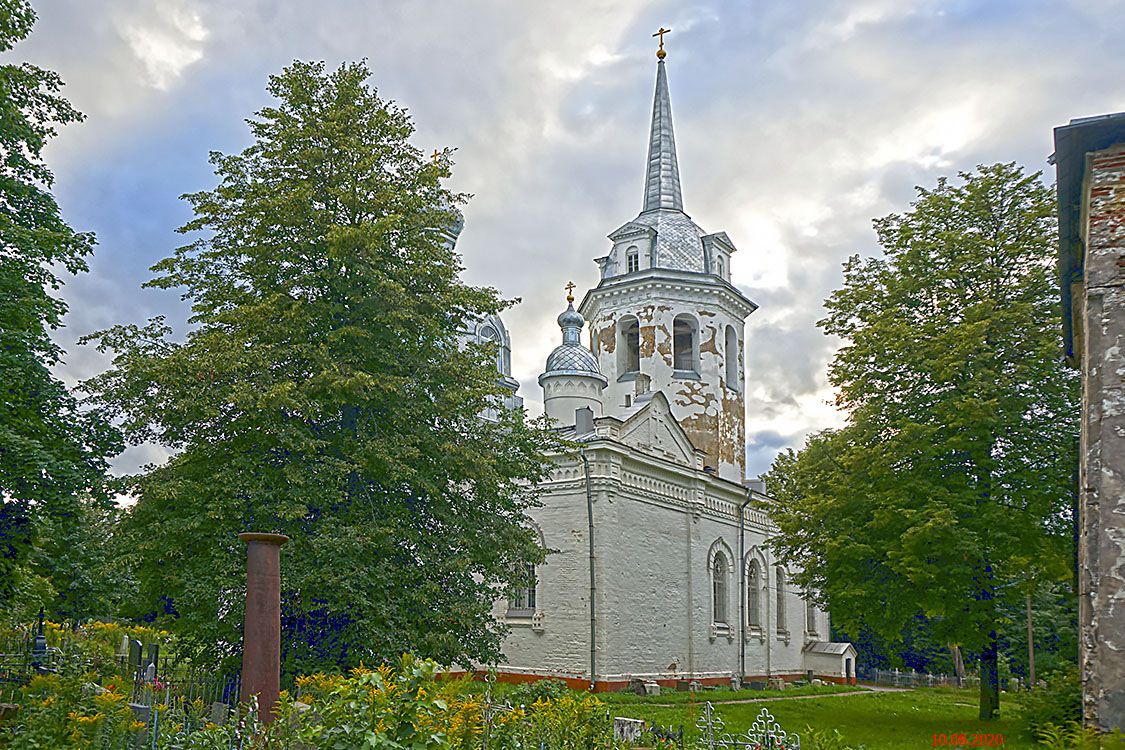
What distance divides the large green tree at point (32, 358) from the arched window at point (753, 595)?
23.0 meters

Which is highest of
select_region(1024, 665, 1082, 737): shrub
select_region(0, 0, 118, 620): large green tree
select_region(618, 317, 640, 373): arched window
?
select_region(618, 317, 640, 373): arched window

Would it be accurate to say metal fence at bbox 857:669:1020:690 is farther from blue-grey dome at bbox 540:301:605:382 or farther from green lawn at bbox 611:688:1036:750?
blue-grey dome at bbox 540:301:605:382

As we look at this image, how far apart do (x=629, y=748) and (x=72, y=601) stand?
1970 centimetres

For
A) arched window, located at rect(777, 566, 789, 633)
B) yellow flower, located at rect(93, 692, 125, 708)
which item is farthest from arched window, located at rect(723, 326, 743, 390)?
yellow flower, located at rect(93, 692, 125, 708)

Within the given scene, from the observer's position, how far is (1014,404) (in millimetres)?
17109

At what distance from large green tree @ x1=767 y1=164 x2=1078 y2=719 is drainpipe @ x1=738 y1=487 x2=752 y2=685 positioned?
11575mm

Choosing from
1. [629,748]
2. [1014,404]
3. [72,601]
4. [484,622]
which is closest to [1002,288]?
[1014,404]

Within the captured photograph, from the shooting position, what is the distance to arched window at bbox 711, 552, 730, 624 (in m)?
29.9

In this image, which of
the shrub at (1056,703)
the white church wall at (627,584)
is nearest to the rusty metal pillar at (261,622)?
the shrub at (1056,703)

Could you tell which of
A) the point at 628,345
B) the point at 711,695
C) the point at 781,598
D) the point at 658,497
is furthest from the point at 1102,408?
the point at 781,598

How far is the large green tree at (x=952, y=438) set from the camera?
1683 cm

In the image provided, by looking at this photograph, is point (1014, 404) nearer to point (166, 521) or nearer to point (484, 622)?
point (484, 622)

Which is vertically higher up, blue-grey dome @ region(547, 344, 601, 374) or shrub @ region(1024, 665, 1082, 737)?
blue-grey dome @ region(547, 344, 601, 374)
